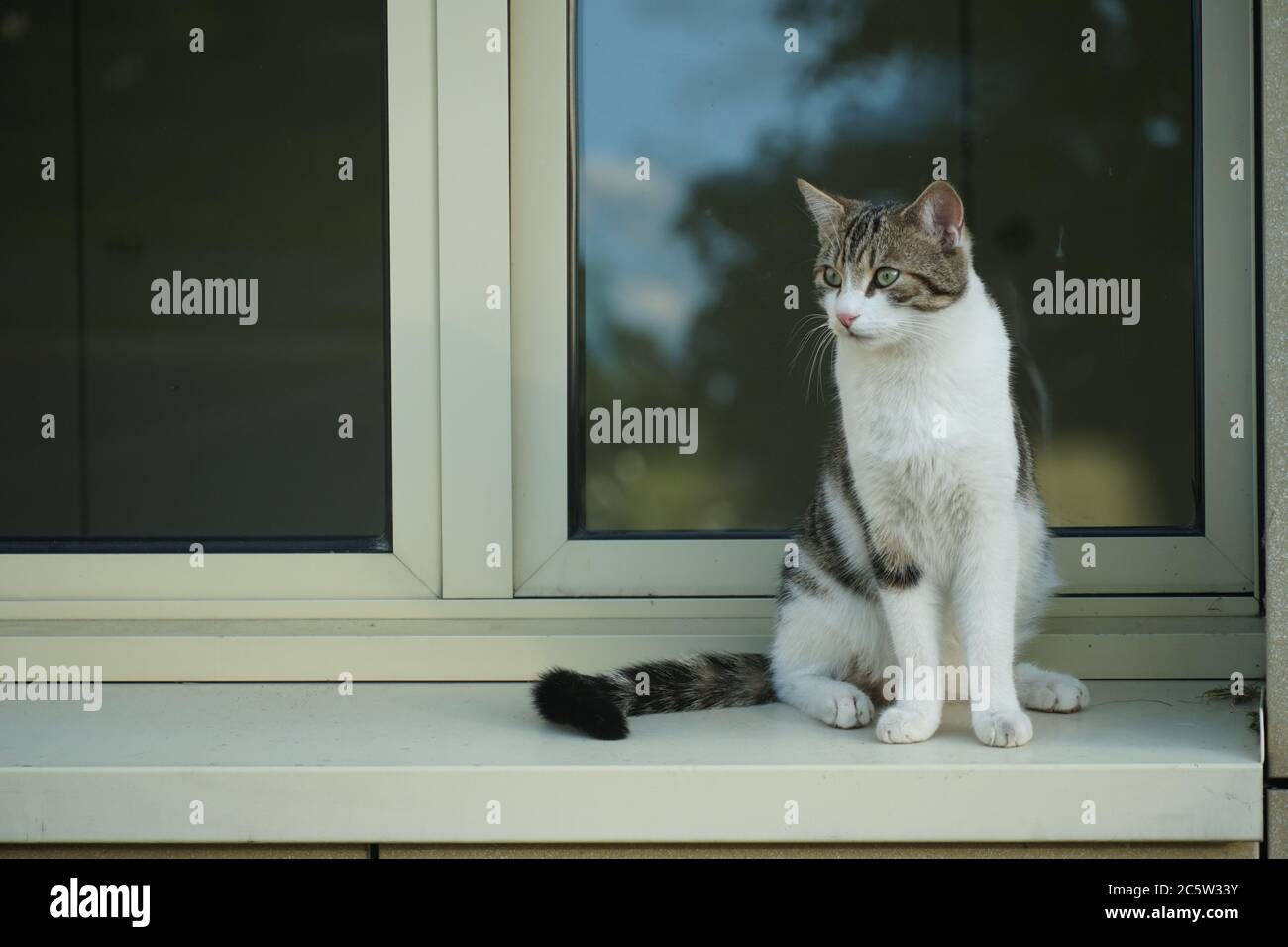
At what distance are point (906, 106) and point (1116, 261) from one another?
23.8 inches

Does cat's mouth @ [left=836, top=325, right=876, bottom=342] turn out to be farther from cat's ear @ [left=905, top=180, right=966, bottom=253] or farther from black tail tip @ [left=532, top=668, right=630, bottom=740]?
black tail tip @ [left=532, top=668, right=630, bottom=740]

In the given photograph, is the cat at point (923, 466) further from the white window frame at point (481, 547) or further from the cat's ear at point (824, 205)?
the white window frame at point (481, 547)

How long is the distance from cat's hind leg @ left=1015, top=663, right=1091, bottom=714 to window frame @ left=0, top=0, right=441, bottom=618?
3.71ft

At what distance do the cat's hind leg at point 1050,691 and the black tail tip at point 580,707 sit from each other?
2.19 feet

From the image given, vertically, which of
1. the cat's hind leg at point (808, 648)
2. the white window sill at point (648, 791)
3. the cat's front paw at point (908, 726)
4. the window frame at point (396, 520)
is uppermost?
the window frame at point (396, 520)

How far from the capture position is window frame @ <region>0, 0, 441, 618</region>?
7.41 ft

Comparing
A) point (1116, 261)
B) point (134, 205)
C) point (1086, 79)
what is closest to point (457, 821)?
point (1116, 261)

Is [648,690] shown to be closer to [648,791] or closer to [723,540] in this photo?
[648,791]

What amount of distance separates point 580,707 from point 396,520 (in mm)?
734

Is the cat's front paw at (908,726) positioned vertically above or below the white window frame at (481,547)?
below

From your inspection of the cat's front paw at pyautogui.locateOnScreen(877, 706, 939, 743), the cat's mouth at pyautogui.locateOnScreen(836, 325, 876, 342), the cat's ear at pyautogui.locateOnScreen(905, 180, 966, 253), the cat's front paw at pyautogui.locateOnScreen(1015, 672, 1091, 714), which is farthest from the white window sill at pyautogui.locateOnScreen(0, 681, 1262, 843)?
the cat's ear at pyautogui.locateOnScreen(905, 180, 966, 253)

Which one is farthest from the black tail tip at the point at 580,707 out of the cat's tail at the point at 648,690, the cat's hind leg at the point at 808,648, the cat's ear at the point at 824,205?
the cat's ear at the point at 824,205

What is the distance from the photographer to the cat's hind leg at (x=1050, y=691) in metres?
1.89

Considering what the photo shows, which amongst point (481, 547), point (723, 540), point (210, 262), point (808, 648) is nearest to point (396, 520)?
point (481, 547)
